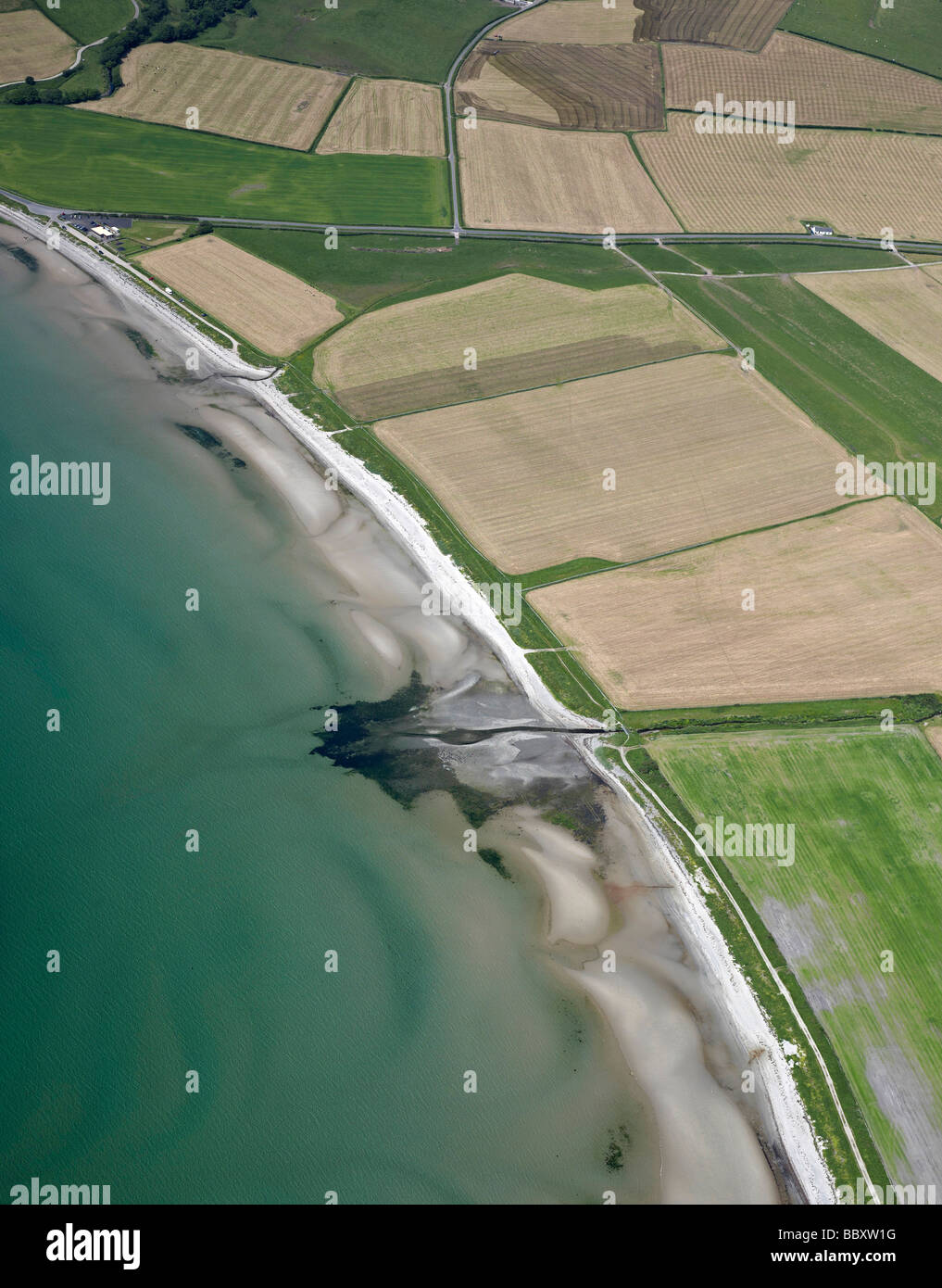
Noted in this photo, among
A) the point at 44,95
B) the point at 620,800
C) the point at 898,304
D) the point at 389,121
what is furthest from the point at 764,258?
the point at 44,95

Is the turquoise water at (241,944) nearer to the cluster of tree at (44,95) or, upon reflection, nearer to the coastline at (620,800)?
the coastline at (620,800)

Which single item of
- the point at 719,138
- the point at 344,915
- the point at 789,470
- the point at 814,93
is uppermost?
the point at 814,93

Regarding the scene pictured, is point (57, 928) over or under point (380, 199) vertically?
under

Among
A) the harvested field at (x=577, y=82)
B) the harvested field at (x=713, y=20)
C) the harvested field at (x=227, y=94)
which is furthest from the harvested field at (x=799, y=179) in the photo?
the harvested field at (x=227, y=94)

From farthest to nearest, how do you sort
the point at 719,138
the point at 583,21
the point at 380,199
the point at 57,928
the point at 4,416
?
the point at 583,21 < the point at 719,138 < the point at 380,199 < the point at 4,416 < the point at 57,928

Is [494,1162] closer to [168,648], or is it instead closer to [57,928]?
[57,928]

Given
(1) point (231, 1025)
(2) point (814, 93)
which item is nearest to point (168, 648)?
(1) point (231, 1025)
